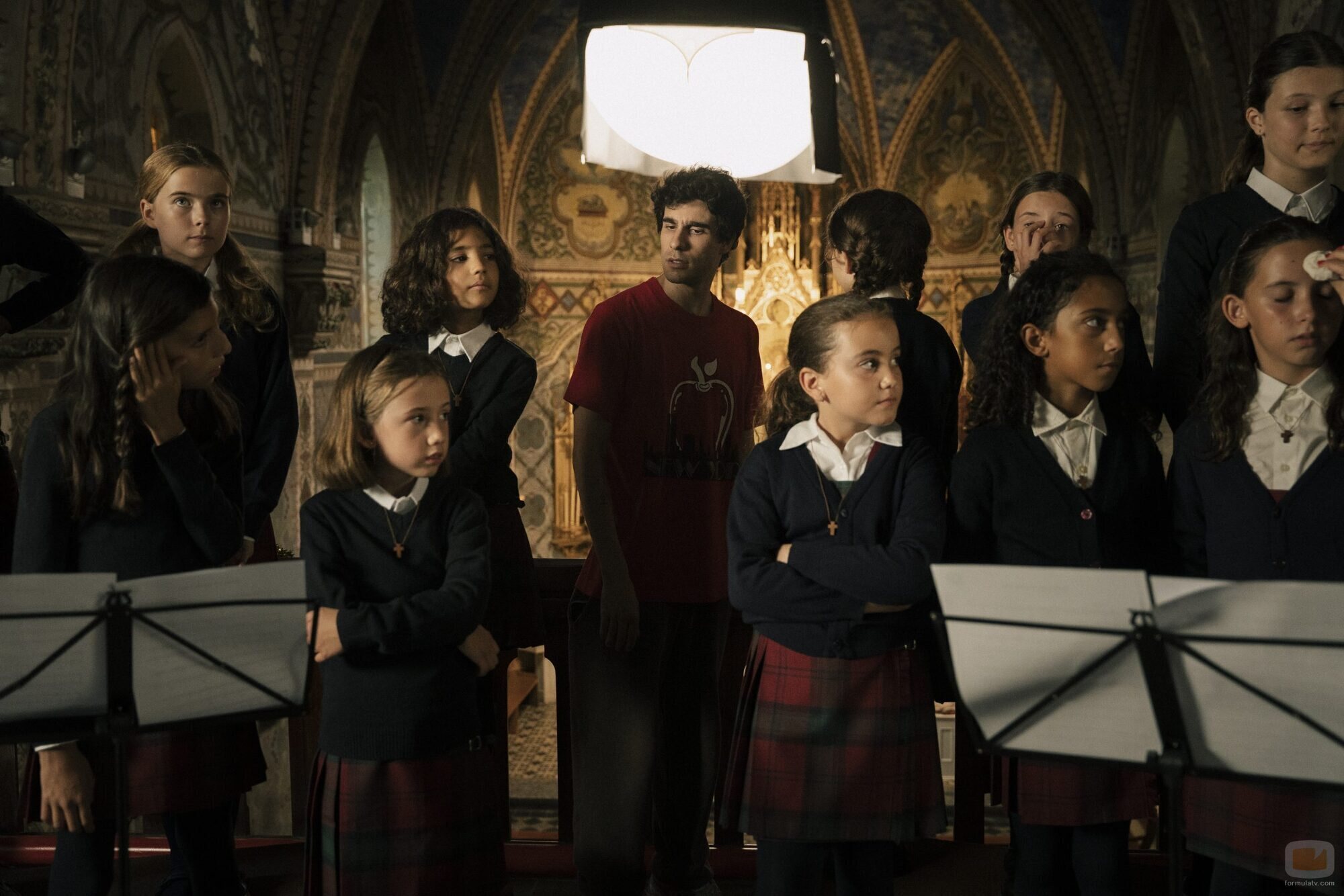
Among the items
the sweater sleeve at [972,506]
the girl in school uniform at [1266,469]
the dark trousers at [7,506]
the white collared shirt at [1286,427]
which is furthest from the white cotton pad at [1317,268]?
the dark trousers at [7,506]

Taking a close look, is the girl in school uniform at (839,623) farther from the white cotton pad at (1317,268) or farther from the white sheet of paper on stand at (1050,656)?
the white cotton pad at (1317,268)

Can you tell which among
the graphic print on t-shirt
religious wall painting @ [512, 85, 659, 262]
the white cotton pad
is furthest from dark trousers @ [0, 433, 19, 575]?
religious wall painting @ [512, 85, 659, 262]

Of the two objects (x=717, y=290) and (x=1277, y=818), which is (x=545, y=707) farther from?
(x=1277, y=818)

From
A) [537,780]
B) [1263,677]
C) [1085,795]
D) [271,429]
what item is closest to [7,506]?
[271,429]

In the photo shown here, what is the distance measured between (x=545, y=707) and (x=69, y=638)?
41.6 feet

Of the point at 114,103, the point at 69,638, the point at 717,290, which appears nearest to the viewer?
the point at 69,638

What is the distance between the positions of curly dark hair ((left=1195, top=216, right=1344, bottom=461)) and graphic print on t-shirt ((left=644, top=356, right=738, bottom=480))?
3.55 feet

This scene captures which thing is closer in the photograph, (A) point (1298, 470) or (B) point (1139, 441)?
(A) point (1298, 470)

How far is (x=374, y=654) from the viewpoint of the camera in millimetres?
2502

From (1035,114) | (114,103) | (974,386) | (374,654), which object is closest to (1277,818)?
(974,386)

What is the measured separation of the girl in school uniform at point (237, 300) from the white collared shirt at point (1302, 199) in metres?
2.42

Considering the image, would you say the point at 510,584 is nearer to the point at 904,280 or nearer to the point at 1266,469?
the point at 904,280

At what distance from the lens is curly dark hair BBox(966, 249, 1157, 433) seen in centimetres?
262

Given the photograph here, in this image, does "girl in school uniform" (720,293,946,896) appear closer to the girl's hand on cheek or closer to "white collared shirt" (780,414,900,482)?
"white collared shirt" (780,414,900,482)
